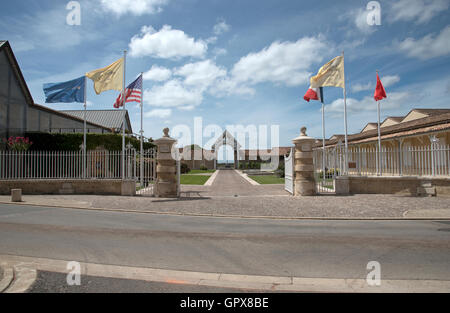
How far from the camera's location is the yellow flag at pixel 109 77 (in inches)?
591

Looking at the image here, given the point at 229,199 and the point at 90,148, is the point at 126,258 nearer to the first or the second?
the point at 229,199

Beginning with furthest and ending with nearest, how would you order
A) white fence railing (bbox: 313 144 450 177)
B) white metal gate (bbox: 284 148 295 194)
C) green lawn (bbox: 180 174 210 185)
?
green lawn (bbox: 180 174 210 185) < white metal gate (bbox: 284 148 295 194) < white fence railing (bbox: 313 144 450 177)

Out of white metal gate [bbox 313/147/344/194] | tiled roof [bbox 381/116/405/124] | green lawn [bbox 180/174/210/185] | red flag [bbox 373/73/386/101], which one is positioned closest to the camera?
white metal gate [bbox 313/147/344/194]

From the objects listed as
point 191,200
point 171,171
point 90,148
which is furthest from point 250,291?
point 90,148

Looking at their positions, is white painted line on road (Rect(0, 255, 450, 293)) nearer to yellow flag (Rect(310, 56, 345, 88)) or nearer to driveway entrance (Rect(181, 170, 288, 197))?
driveway entrance (Rect(181, 170, 288, 197))

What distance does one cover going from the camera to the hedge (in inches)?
951

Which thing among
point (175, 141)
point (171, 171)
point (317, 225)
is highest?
point (175, 141)

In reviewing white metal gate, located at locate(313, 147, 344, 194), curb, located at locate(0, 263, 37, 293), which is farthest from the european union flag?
curb, located at locate(0, 263, 37, 293)

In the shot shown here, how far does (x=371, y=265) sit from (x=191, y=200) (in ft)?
29.4

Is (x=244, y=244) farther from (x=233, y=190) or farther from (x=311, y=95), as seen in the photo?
(x=311, y=95)

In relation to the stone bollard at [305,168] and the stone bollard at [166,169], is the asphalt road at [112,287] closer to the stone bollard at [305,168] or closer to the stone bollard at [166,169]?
the stone bollard at [166,169]

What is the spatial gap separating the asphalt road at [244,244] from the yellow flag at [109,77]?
27.6 ft

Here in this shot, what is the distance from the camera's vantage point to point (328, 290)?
366 centimetres

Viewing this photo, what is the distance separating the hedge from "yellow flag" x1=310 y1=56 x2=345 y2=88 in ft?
63.3
